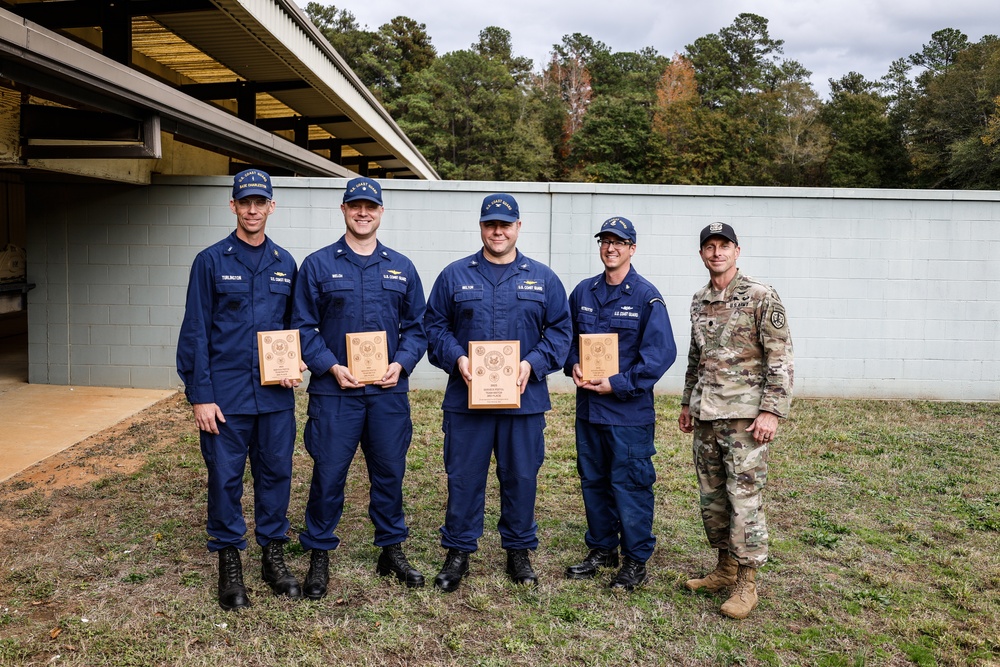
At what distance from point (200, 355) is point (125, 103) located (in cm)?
326

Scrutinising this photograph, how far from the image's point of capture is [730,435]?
347 cm

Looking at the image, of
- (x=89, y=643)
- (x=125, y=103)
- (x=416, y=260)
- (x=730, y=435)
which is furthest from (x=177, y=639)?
(x=416, y=260)

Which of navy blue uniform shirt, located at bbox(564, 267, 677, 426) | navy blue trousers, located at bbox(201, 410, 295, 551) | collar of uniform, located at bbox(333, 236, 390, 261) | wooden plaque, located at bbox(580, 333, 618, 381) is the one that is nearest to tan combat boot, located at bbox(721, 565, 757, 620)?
navy blue uniform shirt, located at bbox(564, 267, 677, 426)

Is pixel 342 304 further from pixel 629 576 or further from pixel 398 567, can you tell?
pixel 629 576

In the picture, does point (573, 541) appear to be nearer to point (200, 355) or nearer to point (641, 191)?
point (200, 355)

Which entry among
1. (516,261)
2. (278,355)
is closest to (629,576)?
(516,261)

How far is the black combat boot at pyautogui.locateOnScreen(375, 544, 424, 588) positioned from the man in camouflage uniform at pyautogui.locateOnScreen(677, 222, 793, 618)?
144 cm

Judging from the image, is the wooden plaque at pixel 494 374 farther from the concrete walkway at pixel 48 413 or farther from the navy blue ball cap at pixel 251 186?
the concrete walkway at pixel 48 413

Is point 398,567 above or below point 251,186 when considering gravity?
below

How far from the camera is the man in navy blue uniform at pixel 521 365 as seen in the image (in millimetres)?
3688

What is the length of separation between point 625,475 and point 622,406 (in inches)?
13.4

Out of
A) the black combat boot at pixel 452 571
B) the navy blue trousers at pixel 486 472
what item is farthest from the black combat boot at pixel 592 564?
the black combat boot at pixel 452 571

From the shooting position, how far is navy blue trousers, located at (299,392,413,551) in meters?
3.59

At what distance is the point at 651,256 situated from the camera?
27.5ft
